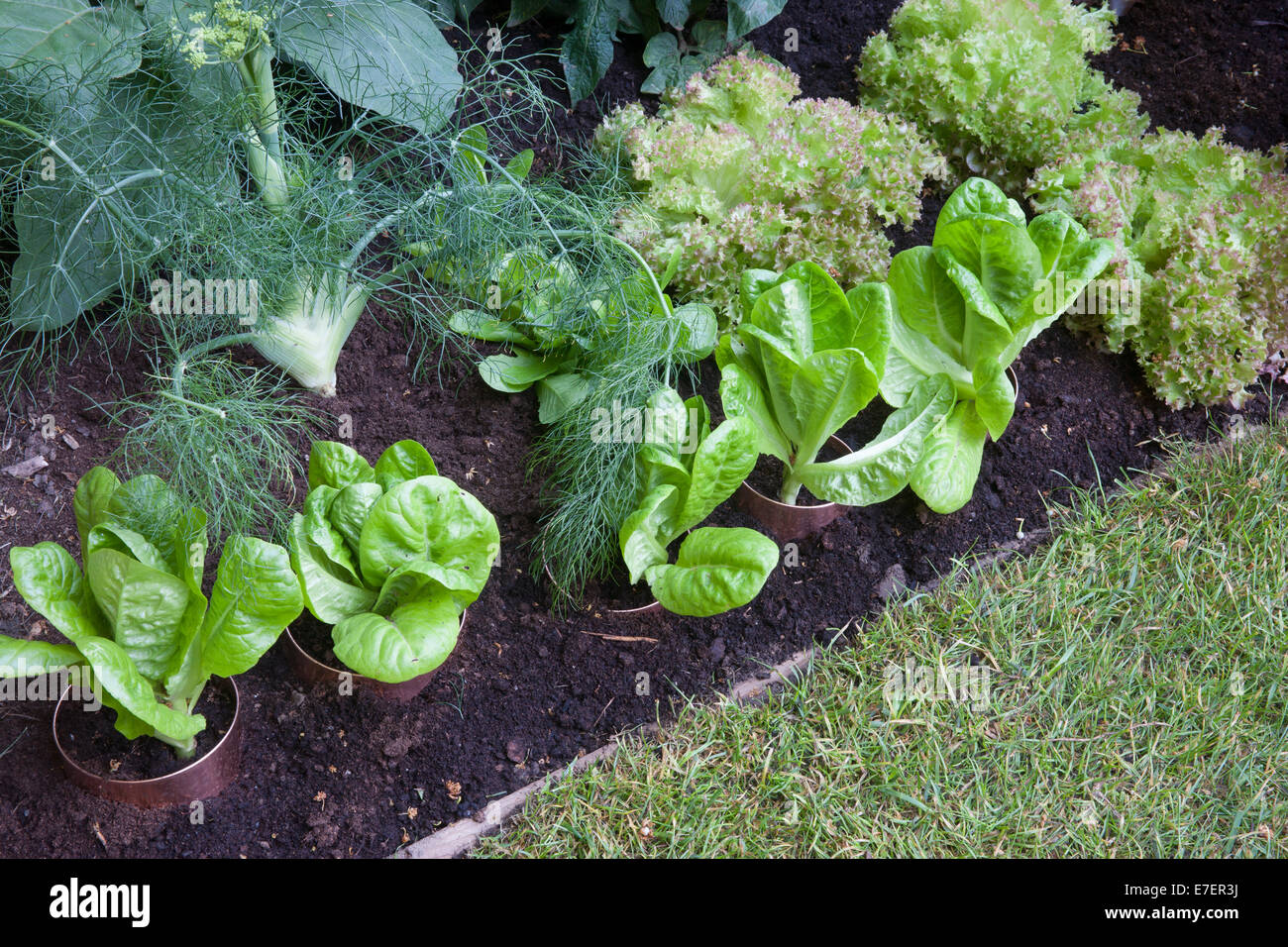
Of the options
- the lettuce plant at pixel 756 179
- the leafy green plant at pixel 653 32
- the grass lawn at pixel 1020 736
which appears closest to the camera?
the grass lawn at pixel 1020 736

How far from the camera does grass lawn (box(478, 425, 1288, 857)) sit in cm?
245

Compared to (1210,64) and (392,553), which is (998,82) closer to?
(1210,64)

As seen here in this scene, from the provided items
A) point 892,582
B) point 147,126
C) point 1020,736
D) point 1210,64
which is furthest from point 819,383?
point 1210,64

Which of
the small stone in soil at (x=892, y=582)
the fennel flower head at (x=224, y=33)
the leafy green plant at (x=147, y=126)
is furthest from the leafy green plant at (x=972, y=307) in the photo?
the fennel flower head at (x=224, y=33)

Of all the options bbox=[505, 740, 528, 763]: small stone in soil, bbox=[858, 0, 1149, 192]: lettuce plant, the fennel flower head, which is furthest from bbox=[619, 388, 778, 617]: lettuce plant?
bbox=[858, 0, 1149, 192]: lettuce plant

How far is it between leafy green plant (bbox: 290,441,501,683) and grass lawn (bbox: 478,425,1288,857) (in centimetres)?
53

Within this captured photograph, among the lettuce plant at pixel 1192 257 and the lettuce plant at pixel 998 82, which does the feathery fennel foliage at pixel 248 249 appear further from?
the lettuce plant at pixel 1192 257

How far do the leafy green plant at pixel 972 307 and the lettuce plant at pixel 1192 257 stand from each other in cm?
49

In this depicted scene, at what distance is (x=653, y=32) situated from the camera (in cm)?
384

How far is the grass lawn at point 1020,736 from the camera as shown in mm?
2445

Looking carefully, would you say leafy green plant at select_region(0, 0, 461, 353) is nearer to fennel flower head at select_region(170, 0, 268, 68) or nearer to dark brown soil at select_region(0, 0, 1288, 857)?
fennel flower head at select_region(170, 0, 268, 68)

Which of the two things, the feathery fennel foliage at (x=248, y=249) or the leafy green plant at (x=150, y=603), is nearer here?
the leafy green plant at (x=150, y=603)

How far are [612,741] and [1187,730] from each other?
1467mm

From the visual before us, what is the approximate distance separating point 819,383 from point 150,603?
1676mm
